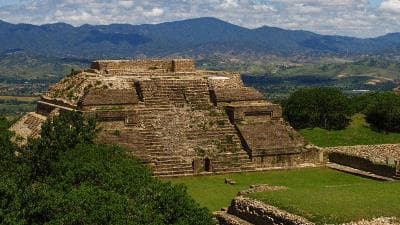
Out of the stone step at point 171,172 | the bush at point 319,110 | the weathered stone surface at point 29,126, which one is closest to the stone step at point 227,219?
the stone step at point 171,172

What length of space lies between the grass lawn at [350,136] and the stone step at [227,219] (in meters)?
22.2

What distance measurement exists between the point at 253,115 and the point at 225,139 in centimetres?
247

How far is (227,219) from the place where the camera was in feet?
65.1

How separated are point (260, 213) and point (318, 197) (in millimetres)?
1974

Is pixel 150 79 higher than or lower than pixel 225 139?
higher

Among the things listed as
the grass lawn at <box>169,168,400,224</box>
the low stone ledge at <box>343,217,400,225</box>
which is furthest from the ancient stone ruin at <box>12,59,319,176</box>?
the low stone ledge at <box>343,217,400,225</box>

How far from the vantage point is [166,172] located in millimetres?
29344

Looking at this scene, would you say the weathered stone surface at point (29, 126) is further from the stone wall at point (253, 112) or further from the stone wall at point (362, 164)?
the stone wall at point (362, 164)

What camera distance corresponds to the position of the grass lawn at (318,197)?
17.4 meters

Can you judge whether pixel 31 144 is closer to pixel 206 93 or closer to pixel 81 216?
pixel 81 216

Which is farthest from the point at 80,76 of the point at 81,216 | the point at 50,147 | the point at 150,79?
the point at 81,216

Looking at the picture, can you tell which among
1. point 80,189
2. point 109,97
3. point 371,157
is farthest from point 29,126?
point 371,157

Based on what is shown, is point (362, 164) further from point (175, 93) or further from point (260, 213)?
point (260, 213)

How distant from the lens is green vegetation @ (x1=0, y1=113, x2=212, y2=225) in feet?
54.6
